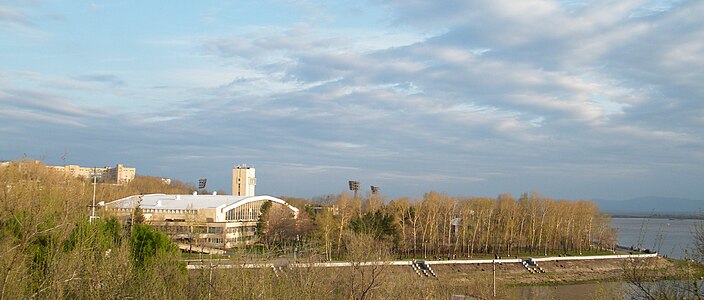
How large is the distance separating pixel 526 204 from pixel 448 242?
382 inches

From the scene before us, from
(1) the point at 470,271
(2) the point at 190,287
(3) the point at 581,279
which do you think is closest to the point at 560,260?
(3) the point at 581,279

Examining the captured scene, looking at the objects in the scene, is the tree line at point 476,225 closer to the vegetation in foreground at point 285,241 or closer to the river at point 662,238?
the vegetation in foreground at point 285,241

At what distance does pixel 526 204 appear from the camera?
50.5 m

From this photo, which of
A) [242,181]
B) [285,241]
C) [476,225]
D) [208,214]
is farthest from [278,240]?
[242,181]

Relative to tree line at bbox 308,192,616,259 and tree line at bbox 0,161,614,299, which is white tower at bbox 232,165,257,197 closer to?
tree line at bbox 0,161,614,299

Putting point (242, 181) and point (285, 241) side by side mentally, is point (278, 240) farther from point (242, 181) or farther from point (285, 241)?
point (242, 181)

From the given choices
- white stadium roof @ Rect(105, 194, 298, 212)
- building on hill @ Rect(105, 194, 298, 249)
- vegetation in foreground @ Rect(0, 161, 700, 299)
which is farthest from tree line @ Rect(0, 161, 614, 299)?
white stadium roof @ Rect(105, 194, 298, 212)

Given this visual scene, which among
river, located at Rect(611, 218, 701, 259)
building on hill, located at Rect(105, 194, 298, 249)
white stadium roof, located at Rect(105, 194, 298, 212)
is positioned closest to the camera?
river, located at Rect(611, 218, 701, 259)

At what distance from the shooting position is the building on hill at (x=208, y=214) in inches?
1679

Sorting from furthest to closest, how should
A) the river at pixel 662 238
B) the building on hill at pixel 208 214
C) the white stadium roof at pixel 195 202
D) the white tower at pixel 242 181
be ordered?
1. the white tower at pixel 242 181
2. the white stadium roof at pixel 195 202
3. the building on hill at pixel 208 214
4. the river at pixel 662 238

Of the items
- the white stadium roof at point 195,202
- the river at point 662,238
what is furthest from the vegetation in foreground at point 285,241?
the river at point 662,238

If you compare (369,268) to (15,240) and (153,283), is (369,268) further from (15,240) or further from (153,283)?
(15,240)

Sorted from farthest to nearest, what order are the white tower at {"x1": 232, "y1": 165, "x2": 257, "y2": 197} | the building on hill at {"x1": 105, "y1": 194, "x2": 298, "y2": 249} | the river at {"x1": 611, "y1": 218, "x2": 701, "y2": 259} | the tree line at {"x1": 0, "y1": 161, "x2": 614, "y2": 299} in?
the white tower at {"x1": 232, "y1": 165, "x2": 257, "y2": 197} → the building on hill at {"x1": 105, "y1": 194, "x2": 298, "y2": 249} → the river at {"x1": 611, "y1": 218, "x2": 701, "y2": 259} → the tree line at {"x1": 0, "y1": 161, "x2": 614, "y2": 299}

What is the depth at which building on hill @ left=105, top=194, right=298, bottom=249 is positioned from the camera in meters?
42.7
